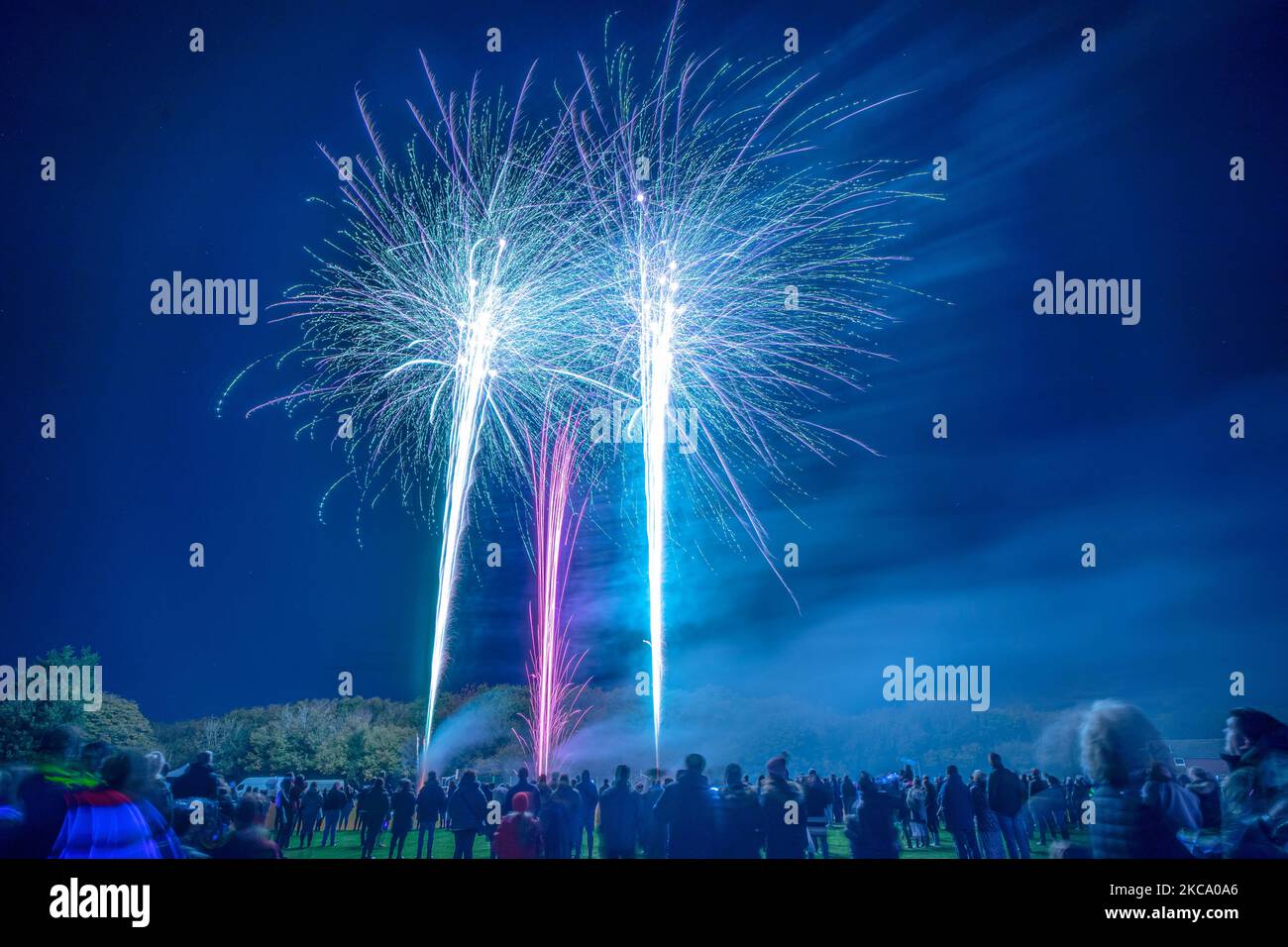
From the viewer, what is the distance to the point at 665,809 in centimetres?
710

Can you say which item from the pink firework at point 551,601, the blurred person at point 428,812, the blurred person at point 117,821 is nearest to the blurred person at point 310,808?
the blurred person at point 428,812

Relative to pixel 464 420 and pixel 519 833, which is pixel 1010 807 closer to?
pixel 519 833

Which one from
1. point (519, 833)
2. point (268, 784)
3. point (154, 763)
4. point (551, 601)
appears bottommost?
point (519, 833)

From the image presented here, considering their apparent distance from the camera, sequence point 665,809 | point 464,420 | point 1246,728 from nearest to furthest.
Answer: point 665,809 < point 1246,728 < point 464,420

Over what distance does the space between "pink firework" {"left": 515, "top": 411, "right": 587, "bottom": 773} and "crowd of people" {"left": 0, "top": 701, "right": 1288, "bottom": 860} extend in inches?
13.8

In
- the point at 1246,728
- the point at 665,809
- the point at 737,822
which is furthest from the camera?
the point at 1246,728

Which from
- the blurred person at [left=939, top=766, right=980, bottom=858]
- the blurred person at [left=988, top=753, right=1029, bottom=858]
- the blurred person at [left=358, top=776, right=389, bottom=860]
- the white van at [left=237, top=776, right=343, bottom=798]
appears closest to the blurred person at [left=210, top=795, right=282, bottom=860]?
the white van at [left=237, top=776, right=343, bottom=798]

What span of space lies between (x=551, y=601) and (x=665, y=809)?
1695 mm

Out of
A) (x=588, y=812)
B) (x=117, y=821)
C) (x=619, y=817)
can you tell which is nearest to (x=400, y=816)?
(x=588, y=812)

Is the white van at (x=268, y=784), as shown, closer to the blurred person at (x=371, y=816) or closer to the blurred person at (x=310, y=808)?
Answer: the blurred person at (x=310, y=808)

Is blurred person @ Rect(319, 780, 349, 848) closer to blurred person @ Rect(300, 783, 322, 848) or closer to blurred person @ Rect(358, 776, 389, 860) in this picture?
blurred person @ Rect(300, 783, 322, 848)

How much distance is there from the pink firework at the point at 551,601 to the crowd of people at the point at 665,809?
0.35 meters

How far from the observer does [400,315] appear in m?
7.60

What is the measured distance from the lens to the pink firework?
24.5 feet
